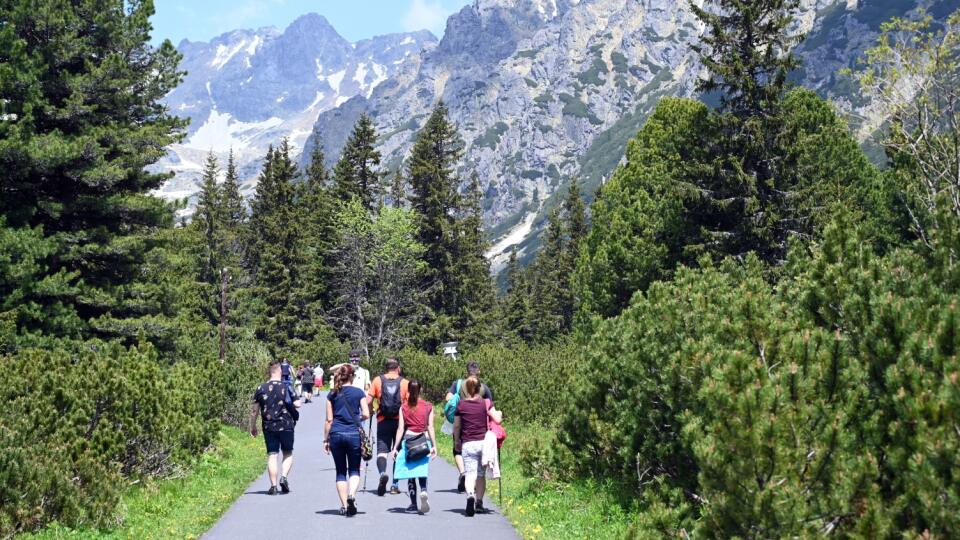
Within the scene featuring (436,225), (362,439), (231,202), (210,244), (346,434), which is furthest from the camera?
(231,202)

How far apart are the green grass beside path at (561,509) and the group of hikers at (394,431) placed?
31.1 inches

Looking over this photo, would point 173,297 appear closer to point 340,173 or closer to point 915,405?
point 915,405

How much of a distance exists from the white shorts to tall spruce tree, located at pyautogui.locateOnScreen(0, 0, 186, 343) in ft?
45.9

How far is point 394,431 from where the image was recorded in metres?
13.4

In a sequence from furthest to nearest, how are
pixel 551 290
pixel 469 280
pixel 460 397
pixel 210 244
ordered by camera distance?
1. pixel 551 290
2. pixel 210 244
3. pixel 469 280
4. pixel 460 397

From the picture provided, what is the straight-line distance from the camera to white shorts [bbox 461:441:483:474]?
39.0ft

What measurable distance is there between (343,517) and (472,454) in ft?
6.38

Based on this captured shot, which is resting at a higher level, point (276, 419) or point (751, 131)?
point (751, 131)

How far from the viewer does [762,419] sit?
5.19m

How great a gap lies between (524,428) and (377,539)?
14.3m

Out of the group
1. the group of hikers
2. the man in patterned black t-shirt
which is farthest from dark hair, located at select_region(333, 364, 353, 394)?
the man in patterned black t-shirt

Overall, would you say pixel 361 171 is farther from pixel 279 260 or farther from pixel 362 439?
pixel 362 439

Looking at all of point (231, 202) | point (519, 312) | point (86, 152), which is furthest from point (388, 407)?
point (519, 312)

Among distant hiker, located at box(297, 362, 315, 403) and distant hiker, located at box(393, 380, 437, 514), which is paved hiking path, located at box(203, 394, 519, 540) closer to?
distant hiker, located at box(393, 380, 437, 514)
